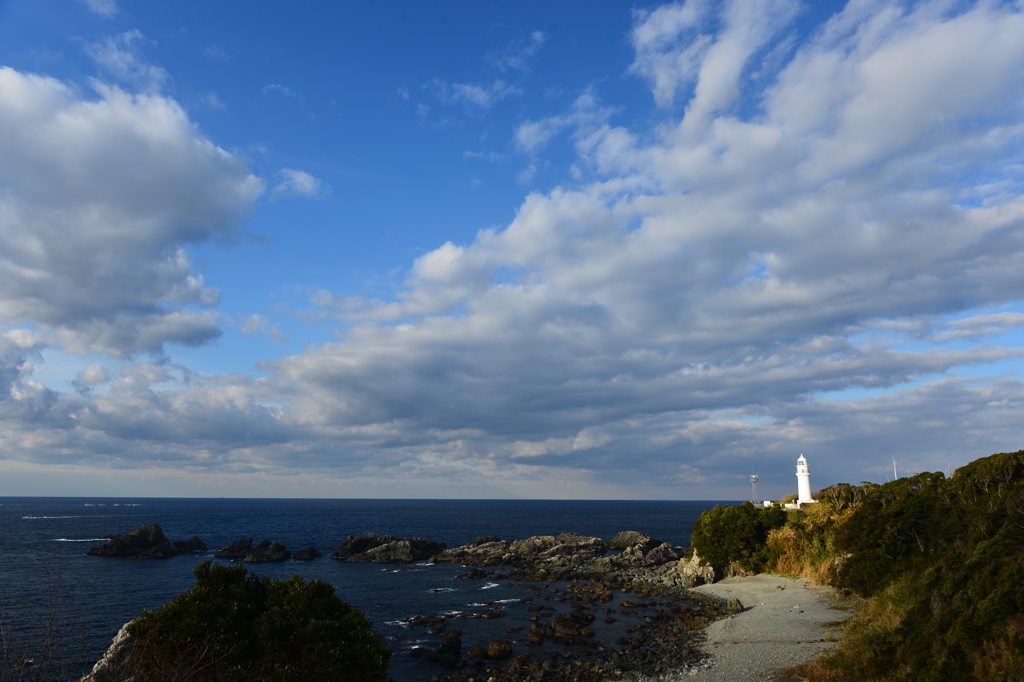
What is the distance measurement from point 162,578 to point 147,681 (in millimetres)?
64607

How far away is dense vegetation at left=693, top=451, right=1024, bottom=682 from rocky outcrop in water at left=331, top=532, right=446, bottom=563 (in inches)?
2199

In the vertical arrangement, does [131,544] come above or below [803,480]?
below

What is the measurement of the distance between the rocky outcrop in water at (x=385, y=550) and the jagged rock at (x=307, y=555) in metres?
2.67

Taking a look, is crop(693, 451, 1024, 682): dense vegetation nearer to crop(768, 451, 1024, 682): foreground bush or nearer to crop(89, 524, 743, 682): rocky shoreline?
crop(768, 451, 1024, 682): foreground bush

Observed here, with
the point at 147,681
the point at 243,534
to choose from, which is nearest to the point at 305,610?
the point at 147,681

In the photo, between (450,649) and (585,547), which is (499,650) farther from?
(585,547)

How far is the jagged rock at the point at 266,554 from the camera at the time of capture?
80.1 m

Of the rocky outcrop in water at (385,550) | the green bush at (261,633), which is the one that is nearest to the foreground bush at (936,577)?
the green bush at (261,633)

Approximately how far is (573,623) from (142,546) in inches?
3067

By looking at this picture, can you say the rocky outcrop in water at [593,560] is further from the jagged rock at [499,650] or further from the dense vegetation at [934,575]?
the jagged rock at [499,650]

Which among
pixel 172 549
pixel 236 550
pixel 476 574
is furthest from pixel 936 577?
pixel 172 549

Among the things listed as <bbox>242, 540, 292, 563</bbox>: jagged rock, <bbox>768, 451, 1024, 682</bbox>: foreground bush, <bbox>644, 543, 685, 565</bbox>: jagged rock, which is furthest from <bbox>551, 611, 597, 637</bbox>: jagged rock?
<bbox>242, 540, 292, 563</bbox>: jagged rock

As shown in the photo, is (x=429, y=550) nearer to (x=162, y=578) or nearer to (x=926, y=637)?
(x=162, y=578)

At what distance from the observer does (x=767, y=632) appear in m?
32.2
